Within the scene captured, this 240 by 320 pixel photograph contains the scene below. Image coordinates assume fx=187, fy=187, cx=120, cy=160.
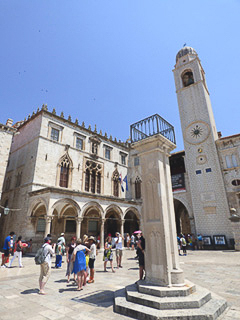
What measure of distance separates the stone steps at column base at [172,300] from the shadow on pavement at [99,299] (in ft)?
1.79

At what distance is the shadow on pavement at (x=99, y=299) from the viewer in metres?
4.16

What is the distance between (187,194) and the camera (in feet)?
70.9

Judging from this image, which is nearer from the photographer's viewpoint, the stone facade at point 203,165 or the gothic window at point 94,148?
the stone facade at point 203,165

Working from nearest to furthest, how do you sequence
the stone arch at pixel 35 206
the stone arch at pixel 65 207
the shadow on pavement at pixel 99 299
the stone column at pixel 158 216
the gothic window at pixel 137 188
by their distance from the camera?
the shadow on pavement at pixel 99 299
the stone column at pixel 158 216
the stone arch at pixel 35 206
the stone arch at pixel 65 207
the gothic window at pixel 137 188

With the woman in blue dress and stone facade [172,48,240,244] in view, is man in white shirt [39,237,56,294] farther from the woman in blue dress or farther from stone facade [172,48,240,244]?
A: stone facade [172,48,240,244]

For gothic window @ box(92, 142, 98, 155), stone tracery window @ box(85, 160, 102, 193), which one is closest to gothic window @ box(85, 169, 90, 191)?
stone tracery window @ box(85, 160, 102, 193)

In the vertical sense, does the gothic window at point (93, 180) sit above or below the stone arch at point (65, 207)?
above

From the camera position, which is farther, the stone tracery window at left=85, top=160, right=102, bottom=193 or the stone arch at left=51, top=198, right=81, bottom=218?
the stone tracery window at left=85, top=160, right=102, bottom=193

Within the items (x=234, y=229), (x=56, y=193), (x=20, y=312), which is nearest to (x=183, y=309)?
(x=20, y=312)

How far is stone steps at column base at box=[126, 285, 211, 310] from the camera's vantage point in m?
3.56

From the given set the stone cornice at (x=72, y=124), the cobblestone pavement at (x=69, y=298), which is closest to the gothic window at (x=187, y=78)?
the stone cornice at (x=72, y=124)

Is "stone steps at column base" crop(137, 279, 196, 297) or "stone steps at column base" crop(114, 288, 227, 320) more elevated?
"stone steps at column base" crop(137, 279, 196, 297)

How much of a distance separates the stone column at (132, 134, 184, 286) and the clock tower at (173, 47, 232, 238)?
16.3 m

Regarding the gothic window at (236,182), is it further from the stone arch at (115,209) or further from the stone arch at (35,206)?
the stone arch at (35,206)
